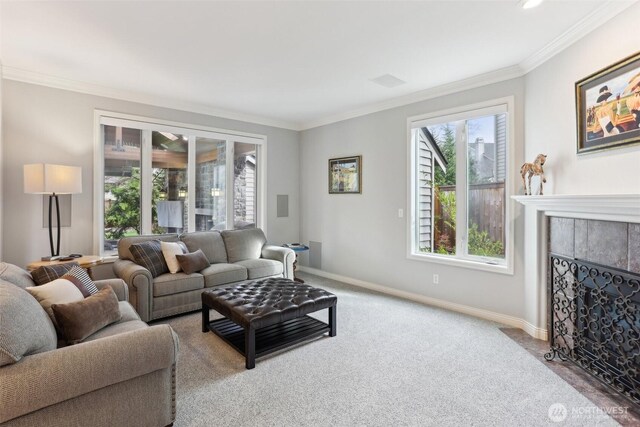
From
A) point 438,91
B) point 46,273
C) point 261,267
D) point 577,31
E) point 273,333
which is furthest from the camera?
point 261,267

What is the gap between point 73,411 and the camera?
1.53 metres

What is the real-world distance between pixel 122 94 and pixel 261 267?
9.35ft

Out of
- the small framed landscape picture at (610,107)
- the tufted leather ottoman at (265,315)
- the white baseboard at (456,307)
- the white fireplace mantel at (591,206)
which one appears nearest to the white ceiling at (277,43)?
the small framed landscape picture at (610,107)

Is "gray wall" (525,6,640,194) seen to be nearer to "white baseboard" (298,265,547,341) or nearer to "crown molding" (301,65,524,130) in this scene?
"crown molding" (301,65,524,130)

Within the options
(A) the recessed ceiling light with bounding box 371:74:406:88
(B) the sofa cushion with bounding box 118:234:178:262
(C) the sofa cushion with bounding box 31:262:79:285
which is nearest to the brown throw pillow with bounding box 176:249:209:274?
(B) the sofa cushion with bounding box 118:234:178:262

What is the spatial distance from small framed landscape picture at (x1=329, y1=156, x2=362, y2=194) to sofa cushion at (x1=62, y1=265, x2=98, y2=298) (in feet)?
11.7

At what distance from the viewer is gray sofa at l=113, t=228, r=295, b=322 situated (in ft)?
11.1

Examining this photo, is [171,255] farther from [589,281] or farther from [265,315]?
[589,281]

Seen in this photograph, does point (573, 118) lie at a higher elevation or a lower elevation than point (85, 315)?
higher

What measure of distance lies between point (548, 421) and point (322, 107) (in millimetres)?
4342

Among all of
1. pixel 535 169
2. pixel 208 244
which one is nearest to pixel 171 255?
pixel 208 244

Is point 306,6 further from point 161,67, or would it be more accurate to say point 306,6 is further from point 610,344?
point 610,344

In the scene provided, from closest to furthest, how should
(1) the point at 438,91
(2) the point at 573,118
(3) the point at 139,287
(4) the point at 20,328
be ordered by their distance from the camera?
1. (4) the point at 20,328
2. (2) the point at 573,118
3. (3) the point at 139,287
4. (1) the point at 438,91

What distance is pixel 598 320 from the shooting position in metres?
2.38
